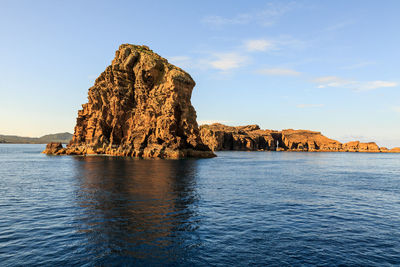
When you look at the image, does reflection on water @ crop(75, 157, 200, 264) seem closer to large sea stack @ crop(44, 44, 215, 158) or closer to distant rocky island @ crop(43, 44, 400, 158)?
large sea stack @ crop(44, 44, 215, 158)

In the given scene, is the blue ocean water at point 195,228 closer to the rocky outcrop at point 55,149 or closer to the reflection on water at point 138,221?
the reflection on water at point 138,221

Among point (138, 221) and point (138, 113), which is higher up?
point (138, 113)

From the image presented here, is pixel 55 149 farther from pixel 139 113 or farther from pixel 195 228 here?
pixel 195 228

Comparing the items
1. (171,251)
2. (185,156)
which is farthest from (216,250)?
(185,156)

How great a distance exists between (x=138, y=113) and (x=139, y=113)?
91 cm

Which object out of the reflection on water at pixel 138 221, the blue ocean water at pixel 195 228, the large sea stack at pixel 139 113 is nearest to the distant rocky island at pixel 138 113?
the large sea stack at pixel 139 113

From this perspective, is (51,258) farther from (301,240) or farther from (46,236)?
(301,240)

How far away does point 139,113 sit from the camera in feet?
348

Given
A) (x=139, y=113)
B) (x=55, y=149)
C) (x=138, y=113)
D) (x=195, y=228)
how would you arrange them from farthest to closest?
(x=55, y=149), (x=138, y=113), (x=139, y=113), (x=195, y=228)

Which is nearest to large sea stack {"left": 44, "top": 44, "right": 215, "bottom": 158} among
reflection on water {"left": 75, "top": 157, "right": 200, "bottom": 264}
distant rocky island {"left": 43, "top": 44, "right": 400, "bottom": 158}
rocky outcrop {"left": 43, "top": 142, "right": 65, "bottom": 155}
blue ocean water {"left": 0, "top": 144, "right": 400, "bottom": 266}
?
distant rocky island {"left": 43, "top": 44, "right": 400, "bottom": 158}

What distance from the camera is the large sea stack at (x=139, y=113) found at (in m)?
97.1

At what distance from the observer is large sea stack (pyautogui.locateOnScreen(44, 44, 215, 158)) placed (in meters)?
97.1

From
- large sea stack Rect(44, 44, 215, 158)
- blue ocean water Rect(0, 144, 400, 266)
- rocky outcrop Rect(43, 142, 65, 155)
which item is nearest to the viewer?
blue ocean water Rect(0, 144, 400, 266)

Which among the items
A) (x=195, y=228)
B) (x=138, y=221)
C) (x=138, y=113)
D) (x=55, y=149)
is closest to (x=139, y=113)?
(x=138, y=113)
